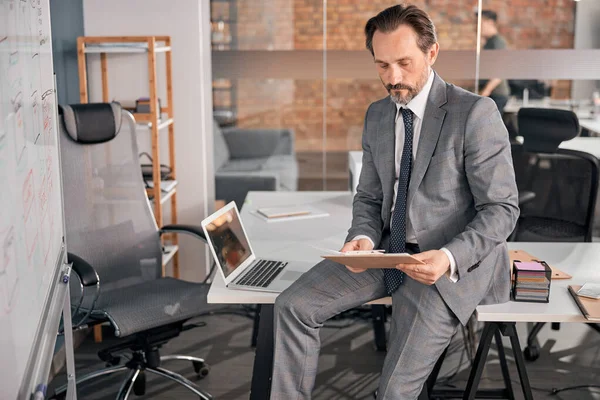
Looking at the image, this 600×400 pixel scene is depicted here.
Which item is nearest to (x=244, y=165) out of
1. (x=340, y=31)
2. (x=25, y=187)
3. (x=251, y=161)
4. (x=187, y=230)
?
(x=251, y=161)

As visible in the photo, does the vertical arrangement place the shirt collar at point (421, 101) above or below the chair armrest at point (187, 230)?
above

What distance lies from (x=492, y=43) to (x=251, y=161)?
1.67 metres

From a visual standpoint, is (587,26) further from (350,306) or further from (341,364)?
(350,306)

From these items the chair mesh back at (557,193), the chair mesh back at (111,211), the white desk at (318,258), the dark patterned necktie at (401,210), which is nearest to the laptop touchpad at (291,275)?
the white desk at (318,258)

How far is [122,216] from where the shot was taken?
340 cm

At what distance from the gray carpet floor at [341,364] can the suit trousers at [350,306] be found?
3.40ft

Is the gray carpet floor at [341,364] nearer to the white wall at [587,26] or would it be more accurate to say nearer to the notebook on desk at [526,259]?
the notebook on desk at [526,259]

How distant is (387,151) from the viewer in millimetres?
2492

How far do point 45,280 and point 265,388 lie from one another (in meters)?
0.89

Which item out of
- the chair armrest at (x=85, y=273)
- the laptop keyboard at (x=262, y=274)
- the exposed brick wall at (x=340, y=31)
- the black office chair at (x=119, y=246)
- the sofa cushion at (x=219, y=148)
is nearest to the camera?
the laptop keyboard at (x=262, y=274)

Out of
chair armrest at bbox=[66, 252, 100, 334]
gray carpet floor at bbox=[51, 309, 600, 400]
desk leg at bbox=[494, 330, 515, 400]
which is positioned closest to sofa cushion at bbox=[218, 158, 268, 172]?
gray carpet floor at bbox=[51, 309, 600, 400]

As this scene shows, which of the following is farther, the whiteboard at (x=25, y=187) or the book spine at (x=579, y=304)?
the book spine at (x=579, y=304)

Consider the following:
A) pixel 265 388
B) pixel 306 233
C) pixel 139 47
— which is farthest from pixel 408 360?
pixel 139 47

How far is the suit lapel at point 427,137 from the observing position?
2318 mm
